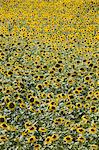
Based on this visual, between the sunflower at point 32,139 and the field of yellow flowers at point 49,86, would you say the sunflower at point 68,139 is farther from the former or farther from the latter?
the sunflower at point 32,139

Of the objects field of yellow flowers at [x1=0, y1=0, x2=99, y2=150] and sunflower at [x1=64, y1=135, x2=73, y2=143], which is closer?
sunflower at [x1=64, y1=135, x2=73, y2=143]

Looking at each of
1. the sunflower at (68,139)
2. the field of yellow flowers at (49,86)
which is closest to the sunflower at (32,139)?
the field of yellow flowers at (49,86)

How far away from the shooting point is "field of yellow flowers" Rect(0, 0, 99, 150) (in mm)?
5230

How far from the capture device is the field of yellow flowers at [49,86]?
17.2 feet

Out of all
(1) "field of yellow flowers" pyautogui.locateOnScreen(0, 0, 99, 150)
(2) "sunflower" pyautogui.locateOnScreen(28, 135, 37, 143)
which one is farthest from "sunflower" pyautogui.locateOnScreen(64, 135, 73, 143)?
(2) "sunflower" pyautogui.locateOnScreen(28, 135, 37, 143)

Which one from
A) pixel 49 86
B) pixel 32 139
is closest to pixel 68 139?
pixel 32 139

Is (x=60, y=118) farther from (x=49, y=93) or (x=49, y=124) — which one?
(x=49, y=93)

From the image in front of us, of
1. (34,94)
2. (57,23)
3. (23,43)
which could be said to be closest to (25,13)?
(57,23)

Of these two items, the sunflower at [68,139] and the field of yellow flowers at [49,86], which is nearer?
the sunflower at [68,139]

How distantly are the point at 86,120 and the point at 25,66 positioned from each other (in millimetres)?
2421

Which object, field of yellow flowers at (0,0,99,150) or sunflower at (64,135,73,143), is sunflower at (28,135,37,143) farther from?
sunflower at (64,135,73,143)

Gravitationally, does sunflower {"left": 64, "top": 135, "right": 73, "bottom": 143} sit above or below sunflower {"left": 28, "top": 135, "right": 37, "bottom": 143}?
below

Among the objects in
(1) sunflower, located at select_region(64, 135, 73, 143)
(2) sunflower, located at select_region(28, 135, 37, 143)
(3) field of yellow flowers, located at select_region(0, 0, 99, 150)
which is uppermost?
(3) field of yellow flowers, located at select_region(0, 0, 99, 150)

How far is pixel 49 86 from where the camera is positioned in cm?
657
